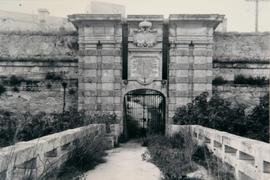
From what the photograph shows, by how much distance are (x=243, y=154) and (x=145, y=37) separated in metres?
9.09

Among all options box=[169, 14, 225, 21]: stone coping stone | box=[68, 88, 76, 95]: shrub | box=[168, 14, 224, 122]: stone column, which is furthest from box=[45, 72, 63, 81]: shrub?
box=[169, 14, 225, 21]: stone coping stone

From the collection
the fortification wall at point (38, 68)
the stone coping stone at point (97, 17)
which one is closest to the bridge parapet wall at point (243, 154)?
the stone coping stone at point (97, 17)

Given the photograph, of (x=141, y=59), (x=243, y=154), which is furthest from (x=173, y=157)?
(x=141, y=59)

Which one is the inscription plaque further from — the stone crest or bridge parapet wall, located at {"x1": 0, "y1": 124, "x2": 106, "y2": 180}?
bridge parapet wall, located at {"x1": 0, "y1": 124, "x2": 106, "y2": 180}

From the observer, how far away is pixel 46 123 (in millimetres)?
13711

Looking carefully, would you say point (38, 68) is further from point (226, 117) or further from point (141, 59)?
point (226, 117)

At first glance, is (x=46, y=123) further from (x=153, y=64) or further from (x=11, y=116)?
(x=153, y=64)

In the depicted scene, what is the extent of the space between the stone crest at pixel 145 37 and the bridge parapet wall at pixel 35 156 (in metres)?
6.55

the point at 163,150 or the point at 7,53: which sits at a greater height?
the point at 7,53

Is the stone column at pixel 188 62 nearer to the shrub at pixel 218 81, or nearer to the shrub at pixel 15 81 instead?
the shrub at pixel 218 81

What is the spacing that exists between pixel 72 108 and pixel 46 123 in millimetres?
2000

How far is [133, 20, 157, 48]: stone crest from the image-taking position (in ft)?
49.0

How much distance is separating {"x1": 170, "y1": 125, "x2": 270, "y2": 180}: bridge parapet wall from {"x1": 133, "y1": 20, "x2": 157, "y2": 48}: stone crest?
234 inches

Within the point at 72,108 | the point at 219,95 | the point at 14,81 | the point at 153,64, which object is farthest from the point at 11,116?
the point at 219,95
